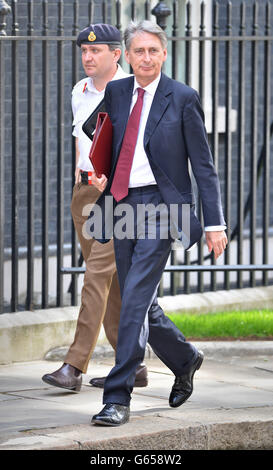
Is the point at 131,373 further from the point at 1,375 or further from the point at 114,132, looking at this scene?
the point at 1,375

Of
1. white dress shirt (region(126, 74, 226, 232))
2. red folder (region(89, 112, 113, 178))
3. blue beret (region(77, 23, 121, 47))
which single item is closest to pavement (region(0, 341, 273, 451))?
white dress shirt (region(126, 74, 226, 232))

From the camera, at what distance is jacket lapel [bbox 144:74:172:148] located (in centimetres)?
584

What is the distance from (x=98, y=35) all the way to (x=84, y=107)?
42 centimetres

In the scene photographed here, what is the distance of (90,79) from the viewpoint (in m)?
6.79

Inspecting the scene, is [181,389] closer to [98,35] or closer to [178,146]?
[178,146]

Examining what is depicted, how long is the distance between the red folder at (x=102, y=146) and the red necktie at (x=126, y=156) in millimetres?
111

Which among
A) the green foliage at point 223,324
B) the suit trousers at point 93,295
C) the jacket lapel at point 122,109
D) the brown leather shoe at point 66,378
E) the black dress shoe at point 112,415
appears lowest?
the green foliage at point 223,324

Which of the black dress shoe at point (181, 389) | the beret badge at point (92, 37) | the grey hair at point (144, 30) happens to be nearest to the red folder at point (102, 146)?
the grey hair at point (144, 30)

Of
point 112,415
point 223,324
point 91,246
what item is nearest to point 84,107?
point 91,246

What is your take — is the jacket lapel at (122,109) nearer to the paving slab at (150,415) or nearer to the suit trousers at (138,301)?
the suit trousers at (138,301)

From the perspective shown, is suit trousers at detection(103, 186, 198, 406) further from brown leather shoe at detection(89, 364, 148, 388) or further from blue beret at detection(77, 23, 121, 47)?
blue beret at detection(77, 23, 121, 47)

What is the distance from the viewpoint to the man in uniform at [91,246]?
6613mm

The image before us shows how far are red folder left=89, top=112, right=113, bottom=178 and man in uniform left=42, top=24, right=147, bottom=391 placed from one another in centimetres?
68
